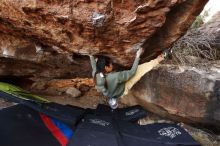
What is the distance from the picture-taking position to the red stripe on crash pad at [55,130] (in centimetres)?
327

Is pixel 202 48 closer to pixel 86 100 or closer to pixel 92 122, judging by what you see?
pixel 86 100

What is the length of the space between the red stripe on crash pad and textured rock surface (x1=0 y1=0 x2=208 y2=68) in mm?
713

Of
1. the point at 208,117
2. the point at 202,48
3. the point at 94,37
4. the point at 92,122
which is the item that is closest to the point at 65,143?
the point at 92,122

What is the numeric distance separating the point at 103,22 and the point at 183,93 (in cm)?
180

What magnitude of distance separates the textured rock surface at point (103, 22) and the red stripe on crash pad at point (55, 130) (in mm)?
713

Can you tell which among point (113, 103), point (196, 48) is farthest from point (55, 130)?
point (196, 48)

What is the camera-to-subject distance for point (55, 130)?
132 inches

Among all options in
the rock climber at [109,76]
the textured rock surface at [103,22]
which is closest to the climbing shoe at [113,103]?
the rock climber at [109,76]

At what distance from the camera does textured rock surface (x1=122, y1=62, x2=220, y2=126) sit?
4230 mm

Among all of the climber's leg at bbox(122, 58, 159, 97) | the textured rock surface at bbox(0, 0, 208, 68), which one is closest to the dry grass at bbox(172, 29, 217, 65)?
the climber's leg at bbox(122, 58, 159, 97)

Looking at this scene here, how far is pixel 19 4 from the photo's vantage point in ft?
10.2

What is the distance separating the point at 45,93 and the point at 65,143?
7.79ft

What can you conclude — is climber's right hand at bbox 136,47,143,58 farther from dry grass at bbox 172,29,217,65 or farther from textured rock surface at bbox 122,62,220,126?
dry grass at bbox 172,29,217,65

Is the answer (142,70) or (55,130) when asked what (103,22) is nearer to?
(55,130)
